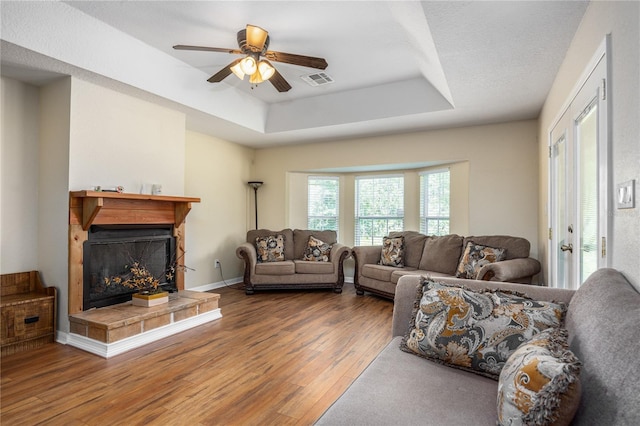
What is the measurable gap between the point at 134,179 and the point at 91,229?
713 millimetres

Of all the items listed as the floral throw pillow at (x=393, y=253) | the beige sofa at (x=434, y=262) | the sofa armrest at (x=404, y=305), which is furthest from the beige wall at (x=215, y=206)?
the sofa armrest at (x=404, y=305)

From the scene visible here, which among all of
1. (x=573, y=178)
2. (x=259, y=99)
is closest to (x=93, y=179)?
(x=259, y=99)

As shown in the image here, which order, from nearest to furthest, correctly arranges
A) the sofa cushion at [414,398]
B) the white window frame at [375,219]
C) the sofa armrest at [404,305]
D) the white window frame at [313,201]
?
the sofa cushion at [414,398] → the sofa armrest at [404,305] → the white window frame at [375,219] → the white window frame at [313,201]

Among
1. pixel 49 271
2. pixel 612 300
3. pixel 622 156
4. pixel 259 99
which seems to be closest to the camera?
pixel 612 300

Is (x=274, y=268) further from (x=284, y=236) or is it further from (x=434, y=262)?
(x=434, y=262)

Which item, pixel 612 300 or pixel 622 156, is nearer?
pixel 612 300

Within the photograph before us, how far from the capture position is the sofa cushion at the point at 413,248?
4984mm

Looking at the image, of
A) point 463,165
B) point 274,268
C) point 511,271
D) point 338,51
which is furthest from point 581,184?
point 274,268

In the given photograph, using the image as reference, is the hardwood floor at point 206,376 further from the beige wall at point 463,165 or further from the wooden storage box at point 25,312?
the beige wall at point 463,165

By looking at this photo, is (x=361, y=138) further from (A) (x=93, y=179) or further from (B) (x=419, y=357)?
(B) (x=419, y=357)

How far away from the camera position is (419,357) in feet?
5.43

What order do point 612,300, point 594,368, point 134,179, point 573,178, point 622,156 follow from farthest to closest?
point 134,179, point 573,178, point 622,156, point 612,300, point 594,368

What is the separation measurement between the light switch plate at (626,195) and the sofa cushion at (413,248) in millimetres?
3561

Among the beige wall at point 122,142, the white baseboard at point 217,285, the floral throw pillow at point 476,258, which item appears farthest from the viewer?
the white baseboard at point 217,285
